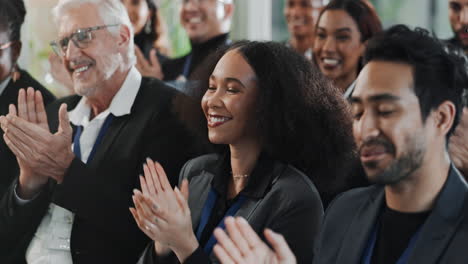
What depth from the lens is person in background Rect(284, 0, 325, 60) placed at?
4.45m

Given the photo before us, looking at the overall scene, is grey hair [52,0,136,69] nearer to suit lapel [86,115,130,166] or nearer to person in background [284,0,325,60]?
suit lapel [86,115,130,166]

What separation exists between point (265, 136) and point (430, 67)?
0.74 m

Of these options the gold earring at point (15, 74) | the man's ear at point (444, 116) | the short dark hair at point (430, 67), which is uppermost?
the short dark hair at point (430, 67)

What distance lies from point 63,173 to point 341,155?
3.48ft

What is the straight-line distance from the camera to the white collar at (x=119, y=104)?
3.13 meters

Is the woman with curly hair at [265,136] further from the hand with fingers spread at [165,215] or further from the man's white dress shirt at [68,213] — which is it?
the man's white dress shirt at [68,213]

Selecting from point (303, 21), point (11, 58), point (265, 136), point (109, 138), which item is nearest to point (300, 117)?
point (265, 136)

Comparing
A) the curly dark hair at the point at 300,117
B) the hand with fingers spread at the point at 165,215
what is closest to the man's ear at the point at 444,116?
the curly dark hair at the point at 300,117

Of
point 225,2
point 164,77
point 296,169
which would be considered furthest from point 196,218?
point 225,2

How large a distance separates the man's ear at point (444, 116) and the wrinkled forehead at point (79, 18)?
1783 millimetres

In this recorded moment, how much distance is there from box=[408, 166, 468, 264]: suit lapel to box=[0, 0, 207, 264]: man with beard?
1.30 m

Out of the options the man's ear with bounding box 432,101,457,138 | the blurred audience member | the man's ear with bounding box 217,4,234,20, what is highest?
the man's ear with bounding box 432,101,457,138

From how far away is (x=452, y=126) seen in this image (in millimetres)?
1935

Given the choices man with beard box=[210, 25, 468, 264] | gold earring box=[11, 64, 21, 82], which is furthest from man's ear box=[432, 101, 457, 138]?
gold earring box=[11, 64, 21, 82]
